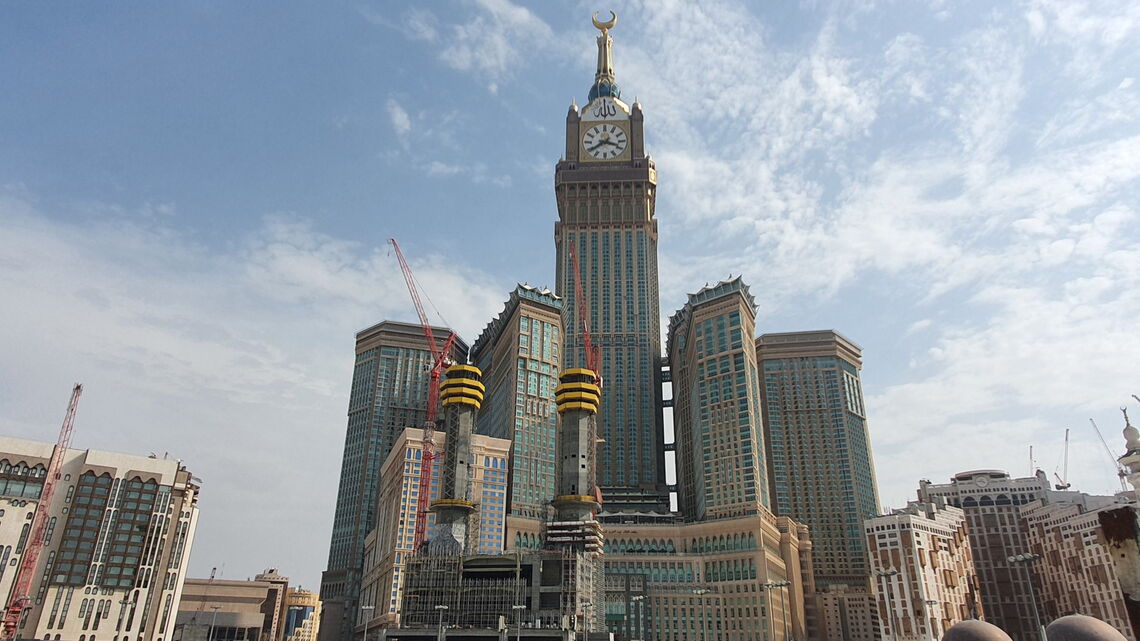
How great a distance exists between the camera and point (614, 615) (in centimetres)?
17262

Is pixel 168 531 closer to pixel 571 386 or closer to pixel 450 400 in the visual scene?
pixel 450 400

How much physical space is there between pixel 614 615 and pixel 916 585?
64.2 metres

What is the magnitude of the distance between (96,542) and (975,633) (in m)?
154

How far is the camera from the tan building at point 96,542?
138375 millimetres

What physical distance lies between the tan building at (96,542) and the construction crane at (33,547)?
88 centimetres

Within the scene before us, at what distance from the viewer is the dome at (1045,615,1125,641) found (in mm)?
39219

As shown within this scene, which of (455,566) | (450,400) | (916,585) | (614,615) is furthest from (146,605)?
(916,585)

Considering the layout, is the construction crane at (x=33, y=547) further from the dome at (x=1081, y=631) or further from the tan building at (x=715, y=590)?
the dome at (x=1081, y=631)

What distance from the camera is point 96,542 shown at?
146625 mm

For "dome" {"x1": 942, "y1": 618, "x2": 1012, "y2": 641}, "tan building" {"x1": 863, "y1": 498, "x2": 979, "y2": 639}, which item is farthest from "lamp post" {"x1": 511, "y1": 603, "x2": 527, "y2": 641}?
"tan building" {"x1": 863, "y1": 498, "x2": 979, "y2": 639}

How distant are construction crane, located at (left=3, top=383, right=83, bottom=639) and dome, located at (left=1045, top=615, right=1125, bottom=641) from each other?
150 meters

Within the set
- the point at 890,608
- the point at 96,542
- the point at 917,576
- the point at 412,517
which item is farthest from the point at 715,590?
the point at 96,542

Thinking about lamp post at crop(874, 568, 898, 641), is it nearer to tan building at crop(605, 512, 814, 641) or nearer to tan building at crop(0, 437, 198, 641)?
tan building at crop(605, 512, 814, 641)

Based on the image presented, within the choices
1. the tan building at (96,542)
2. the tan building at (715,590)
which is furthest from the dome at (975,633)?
the tan building at (96,542)
